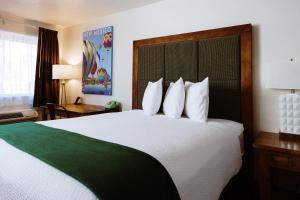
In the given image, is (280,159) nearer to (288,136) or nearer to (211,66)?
(288,136)

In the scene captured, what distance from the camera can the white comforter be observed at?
2.69 feet

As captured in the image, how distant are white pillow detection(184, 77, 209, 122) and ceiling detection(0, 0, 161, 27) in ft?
4.99

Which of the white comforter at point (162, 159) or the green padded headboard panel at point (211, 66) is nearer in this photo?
the white comforter at point (162, 159)

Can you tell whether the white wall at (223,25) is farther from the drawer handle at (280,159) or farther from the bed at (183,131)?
the drawer handle at (280,159)

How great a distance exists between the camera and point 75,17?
12.0 feet

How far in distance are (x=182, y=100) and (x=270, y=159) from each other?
95 centimetres

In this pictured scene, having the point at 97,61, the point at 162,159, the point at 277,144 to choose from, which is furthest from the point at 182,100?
the point at 97,61

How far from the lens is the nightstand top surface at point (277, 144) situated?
63.2 inches

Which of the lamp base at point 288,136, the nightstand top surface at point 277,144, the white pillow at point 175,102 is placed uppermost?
the white pillow at point 175,102

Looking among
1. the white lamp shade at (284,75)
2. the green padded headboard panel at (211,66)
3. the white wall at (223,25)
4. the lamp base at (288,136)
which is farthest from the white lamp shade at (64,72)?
the lamp base at (288,136)

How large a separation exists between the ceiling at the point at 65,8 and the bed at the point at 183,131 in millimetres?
661

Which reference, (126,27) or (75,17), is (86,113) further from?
(75,17)

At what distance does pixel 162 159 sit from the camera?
3.63 ft

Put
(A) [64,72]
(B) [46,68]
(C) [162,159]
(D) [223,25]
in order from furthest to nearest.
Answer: (B) [46,68] → (A) [64,72] → (D) [223,25] → (C) [162,159]
